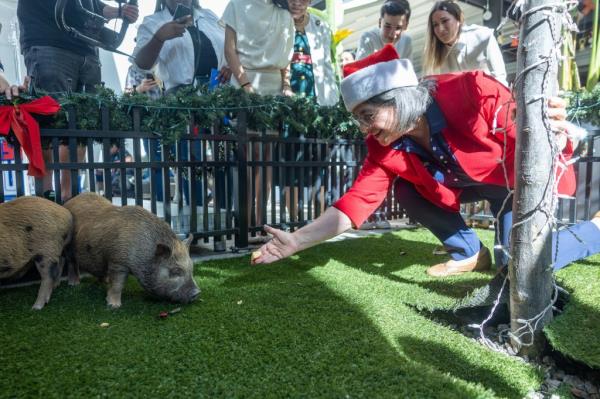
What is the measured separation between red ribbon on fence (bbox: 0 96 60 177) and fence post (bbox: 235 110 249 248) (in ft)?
5.06

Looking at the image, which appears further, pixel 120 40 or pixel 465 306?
pixel 120 40

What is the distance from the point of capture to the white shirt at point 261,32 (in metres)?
4.52

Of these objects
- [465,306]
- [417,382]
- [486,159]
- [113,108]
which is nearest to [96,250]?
[113,108]

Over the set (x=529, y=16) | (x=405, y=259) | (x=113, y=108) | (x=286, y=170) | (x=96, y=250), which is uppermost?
(x=529, y=16)

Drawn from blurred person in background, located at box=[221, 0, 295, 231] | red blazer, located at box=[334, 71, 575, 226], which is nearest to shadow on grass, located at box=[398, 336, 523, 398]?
red blazer, located at box=[334, 71, 575, 226]

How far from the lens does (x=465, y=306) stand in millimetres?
2510

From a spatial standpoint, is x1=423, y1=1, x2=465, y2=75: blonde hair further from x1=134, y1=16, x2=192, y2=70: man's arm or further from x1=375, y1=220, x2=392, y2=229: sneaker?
x1=134, y1=16, x2=192, y2=70: man's arm

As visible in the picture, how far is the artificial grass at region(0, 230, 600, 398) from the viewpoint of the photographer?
1671 mm

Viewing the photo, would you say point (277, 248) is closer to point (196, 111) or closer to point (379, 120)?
point (379, 120)

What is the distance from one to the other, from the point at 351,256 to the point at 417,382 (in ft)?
7.67

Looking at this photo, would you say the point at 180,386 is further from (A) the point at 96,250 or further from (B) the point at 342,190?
(B) the point at 342,190

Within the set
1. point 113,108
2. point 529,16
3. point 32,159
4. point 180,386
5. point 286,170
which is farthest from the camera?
point 286,170

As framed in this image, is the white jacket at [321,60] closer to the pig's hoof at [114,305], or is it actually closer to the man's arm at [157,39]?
the man's arm at [157,39]

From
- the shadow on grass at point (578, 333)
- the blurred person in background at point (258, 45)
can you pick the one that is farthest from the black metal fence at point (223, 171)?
the shadow on grass at point (578, 333)
